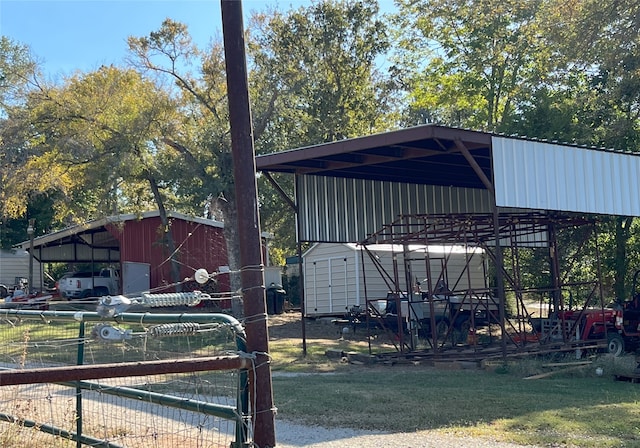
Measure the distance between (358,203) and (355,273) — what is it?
5.94 meters

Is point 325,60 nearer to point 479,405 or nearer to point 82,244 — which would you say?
point 82,244

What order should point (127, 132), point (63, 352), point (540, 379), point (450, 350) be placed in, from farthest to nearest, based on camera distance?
point (127, 132) < point (450, 350) < point (540, 379) < point (63, 352)

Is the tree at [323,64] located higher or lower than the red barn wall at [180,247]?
higher

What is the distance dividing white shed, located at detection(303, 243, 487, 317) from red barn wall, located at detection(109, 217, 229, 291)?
14.3ft

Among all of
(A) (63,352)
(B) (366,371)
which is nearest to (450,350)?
(B) (366,371)

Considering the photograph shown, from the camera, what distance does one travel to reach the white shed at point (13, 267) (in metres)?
43.0

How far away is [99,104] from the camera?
85.8 ft

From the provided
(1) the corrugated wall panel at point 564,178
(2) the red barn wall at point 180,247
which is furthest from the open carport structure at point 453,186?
(2) the red barn wall at point 180,247

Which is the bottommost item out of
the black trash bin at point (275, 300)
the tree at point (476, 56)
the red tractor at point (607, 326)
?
the red tractor at point (607, 326)

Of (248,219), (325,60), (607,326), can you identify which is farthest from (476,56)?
(248,219)

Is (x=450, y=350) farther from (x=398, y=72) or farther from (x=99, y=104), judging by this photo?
(x=398, y=72)

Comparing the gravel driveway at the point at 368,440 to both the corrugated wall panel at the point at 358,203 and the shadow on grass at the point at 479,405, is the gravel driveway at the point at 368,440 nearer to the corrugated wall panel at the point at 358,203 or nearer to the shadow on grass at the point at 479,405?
the shadow on grass at the point at 479,405

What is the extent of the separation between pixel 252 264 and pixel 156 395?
4.15ft

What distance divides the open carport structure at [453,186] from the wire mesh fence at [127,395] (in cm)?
769
